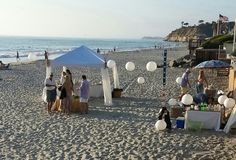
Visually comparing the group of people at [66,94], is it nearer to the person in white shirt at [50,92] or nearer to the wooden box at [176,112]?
the person in white shirt at [50,92]

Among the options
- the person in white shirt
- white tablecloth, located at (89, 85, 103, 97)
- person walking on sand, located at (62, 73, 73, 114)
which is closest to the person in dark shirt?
person walking on sand, located at (62, 73, 73, 114)

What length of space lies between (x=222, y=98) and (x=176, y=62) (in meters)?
23.4

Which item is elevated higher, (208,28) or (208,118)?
(208,28)

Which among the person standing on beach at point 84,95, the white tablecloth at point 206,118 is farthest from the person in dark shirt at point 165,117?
the person standing on beach at point 84,95

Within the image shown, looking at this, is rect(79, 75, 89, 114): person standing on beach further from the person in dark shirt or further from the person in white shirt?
the person in dark shirt


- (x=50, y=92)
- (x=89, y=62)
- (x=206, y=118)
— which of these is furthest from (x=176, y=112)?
(x=50, y=92)

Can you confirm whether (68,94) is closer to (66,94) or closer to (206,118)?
(66,94)

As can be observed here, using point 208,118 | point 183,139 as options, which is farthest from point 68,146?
point 208,118

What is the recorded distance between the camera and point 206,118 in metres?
11.4

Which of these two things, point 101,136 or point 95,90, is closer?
point 101,136

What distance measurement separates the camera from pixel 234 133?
11.0 meters

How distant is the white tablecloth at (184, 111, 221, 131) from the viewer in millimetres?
11391

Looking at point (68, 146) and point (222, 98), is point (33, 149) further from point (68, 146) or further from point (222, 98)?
point (222, 98)

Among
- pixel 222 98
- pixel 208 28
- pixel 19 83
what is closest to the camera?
pixel 222 98
